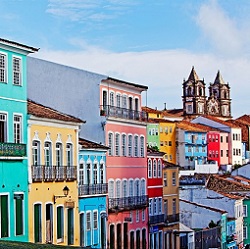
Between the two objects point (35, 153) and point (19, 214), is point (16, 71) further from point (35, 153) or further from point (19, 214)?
point (19, 214)

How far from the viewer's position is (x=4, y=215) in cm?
3234

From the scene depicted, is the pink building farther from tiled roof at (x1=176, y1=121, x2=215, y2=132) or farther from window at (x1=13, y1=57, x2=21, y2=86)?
tiled roof at (x1=176, y1=121, x2=215, y2=132)

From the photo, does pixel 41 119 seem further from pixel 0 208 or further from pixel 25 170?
pixel 0 208

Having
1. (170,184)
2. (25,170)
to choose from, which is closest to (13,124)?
(25,170)

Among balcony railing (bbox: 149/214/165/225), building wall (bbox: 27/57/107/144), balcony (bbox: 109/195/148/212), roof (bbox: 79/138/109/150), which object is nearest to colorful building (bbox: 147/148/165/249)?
balcony railing (bbox: 149/214/165/225)

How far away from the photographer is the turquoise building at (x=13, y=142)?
3247 cm

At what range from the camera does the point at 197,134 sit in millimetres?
126688

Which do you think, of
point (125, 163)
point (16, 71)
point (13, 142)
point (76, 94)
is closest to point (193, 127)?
point (125, 163)

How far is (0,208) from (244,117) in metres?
144

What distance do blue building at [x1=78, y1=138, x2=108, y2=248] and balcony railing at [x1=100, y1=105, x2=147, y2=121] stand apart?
287 cm

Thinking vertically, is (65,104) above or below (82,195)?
above

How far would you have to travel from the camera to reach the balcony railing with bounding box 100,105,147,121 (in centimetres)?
4666

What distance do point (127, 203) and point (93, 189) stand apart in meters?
6.74

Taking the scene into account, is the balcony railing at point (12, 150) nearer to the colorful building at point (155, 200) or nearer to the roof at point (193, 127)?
the colorful building at point (155, 200)
